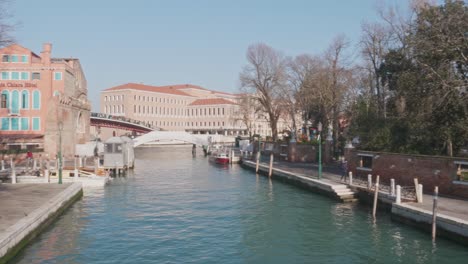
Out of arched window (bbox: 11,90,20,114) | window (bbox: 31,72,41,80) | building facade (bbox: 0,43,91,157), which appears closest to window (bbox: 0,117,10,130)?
building facade (bbox: 0,43,91,157)

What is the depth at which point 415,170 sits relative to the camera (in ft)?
62.7

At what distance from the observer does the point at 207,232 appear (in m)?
15.1

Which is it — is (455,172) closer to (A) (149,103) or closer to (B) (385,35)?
(B) (385,35)

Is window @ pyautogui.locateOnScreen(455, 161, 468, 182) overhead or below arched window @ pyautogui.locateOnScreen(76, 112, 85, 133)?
below

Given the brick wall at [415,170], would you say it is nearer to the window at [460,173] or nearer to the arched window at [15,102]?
the window at [460,173]

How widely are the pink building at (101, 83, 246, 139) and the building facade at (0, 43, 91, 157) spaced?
54684 millimetres

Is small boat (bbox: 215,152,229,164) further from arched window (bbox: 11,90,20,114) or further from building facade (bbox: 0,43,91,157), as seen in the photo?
arched window (bbox: 11,90,20,114)

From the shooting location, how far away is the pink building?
99.3 meters

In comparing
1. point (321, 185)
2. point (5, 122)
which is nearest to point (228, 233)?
point (321, 185)

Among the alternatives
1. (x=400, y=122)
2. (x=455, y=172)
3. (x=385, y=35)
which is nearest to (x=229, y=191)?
(x=400, y=122)

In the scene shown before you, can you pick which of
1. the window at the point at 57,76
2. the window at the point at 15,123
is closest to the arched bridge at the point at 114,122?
the window at the point at 57,76

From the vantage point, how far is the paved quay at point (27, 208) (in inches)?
458

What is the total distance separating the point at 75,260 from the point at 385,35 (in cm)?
2640

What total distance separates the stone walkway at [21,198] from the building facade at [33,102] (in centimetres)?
1866
